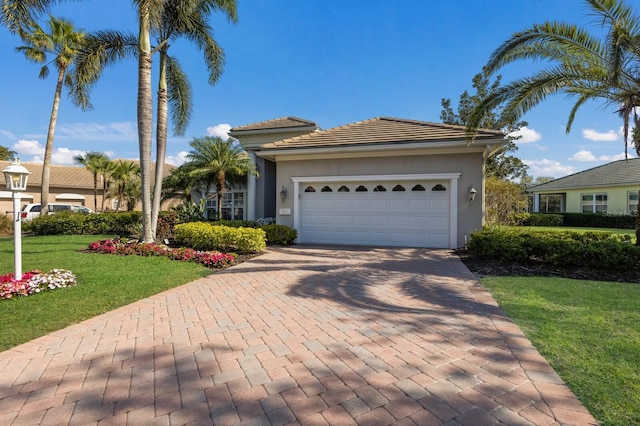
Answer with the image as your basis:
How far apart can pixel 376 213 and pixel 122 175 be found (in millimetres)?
22455

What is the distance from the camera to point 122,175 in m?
25.4

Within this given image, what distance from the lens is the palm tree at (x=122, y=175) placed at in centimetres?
2547

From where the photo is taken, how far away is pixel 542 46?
8.77m

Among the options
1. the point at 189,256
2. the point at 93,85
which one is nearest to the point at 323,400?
the point at 189,256

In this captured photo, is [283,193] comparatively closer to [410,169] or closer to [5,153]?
[410,169]

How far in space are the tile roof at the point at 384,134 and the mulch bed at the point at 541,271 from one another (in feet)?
14.3

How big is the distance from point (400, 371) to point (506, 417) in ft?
3.01

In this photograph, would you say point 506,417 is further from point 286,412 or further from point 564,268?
point 564,268

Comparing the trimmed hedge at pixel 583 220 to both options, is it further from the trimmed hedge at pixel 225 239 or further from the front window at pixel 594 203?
the trimmed hedge at pixel 225 239

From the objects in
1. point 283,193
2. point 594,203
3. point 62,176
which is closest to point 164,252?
point 283,193

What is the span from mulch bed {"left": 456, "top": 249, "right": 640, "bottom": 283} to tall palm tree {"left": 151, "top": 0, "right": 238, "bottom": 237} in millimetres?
10308

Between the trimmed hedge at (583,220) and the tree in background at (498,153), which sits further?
the tree in background at (498,153)

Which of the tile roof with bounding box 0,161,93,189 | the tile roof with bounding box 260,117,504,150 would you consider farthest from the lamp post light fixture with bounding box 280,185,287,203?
the tile roof with bounding box 0,161,93,189

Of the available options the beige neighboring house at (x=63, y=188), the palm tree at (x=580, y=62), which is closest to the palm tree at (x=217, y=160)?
the palm tree at (x=580, y=62)
